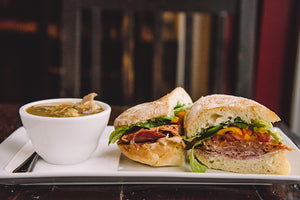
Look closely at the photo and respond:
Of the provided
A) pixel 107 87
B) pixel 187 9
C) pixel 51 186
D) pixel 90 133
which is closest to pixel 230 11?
pixel 187 9

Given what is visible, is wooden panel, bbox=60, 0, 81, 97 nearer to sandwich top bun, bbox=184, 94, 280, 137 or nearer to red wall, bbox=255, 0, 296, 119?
sandwich top bun, bbox=184, 94, 280, 137

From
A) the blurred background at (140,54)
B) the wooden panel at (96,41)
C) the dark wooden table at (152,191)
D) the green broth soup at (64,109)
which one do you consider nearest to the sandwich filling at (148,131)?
the green broth soup at (64,109)

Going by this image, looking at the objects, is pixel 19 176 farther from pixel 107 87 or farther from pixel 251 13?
pixel 107 87

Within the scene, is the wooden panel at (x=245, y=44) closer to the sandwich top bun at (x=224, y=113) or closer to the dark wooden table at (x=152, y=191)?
the sandwich top bun at (x=224, y=113)

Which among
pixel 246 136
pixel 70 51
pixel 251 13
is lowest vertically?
pixel 246 136

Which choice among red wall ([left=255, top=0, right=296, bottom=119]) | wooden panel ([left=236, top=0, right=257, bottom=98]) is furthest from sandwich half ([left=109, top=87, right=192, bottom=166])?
red wall ([left=255, top=0, right=296, bottom=119])

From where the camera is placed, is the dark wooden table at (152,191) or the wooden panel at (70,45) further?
the wooden panel at (70,45)
